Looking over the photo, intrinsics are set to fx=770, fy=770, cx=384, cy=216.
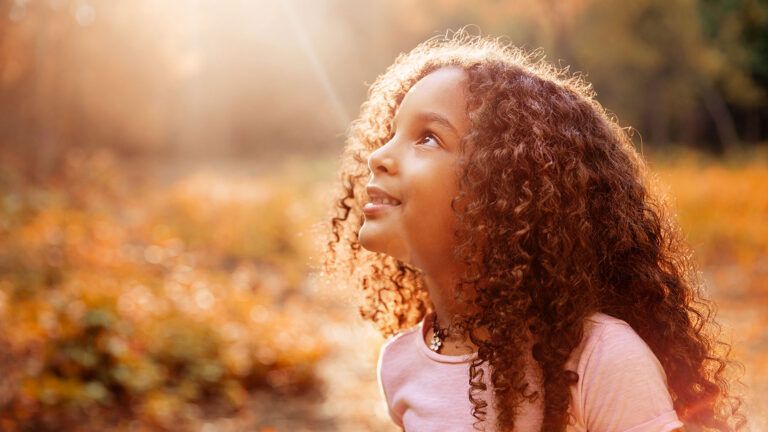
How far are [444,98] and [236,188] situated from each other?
35.1 ft

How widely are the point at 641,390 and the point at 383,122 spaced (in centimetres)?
84

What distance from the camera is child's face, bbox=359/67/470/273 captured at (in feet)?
4.54

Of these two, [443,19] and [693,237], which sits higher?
[443,19]

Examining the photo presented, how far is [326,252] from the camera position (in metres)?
1.91

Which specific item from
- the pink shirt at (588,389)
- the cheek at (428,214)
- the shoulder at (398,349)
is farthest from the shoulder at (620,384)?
the shoulder at (398,349)

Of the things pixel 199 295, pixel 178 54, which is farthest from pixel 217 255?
pixel 178 54

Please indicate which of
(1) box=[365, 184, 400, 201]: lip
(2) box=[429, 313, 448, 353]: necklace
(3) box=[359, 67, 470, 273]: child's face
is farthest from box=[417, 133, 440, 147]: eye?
(2) box=[429, 313, 448, 353]: necklace

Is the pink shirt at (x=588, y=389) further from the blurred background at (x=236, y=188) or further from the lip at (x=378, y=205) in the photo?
the blurred background at (x=236, y=188)

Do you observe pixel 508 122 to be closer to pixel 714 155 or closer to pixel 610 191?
pixel 610 191

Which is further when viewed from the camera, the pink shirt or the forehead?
the forehead

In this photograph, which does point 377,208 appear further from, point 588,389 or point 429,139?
point 588,389

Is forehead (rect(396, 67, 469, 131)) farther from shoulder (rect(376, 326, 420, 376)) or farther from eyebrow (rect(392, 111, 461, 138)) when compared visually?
shoulder (rect(376, 326, 420, 376))

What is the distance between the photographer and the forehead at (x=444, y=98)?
141 centimetres

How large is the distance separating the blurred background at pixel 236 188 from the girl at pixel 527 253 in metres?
0.41
